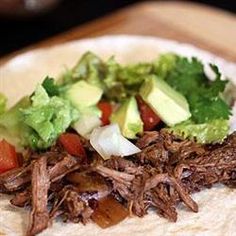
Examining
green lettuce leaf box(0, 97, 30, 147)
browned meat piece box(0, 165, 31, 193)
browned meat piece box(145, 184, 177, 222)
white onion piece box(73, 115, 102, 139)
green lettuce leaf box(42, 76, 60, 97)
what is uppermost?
green lettuce leaf box(42, 76, 60, 97)

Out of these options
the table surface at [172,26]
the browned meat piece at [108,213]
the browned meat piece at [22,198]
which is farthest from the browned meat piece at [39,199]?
the table surface at [172,26]

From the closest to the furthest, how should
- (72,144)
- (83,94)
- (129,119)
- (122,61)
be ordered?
1. (72,144)
2. (129,119)
3. (83,94)
4. (122,61)

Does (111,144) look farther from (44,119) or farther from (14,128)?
(14,128)

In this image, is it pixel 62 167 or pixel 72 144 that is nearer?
pixel 62 167

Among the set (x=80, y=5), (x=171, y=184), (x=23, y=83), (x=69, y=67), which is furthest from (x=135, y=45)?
(x=80, y=5)

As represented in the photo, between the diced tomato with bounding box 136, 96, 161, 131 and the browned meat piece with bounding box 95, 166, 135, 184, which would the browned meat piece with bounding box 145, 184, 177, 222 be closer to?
the browned meat piece with bounding box 95, 166, 135, 184

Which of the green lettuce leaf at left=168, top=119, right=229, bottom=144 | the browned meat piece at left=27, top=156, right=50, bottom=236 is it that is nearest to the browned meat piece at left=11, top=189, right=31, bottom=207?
the browned meat piece at left=27, top=156, right=50, bottom=236

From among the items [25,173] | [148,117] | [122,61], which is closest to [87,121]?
[148,117]

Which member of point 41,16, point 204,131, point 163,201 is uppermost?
point 41,16
